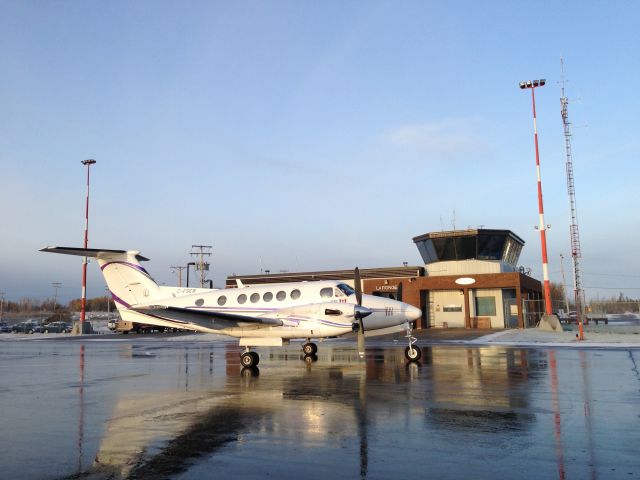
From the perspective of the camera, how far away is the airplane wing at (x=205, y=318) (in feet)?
60.1

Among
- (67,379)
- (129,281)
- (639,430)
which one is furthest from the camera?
(129,281)

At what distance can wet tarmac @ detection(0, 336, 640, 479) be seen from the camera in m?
6.26

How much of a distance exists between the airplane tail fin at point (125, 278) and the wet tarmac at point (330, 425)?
6.77 m

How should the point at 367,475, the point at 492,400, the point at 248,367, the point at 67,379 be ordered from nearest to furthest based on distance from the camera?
the point at 367,475 < the point at 492,400 < the point at 67,379 < the point at 248,367

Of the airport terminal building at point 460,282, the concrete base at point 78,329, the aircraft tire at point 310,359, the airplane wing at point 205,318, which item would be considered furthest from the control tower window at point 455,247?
the concrete base at point 78,329

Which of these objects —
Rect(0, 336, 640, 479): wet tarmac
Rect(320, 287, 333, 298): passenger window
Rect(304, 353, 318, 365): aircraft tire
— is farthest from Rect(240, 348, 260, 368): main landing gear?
Rect(320, 287, 333, 298): passenger window

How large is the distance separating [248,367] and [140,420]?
30.0ft

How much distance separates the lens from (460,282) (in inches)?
1818

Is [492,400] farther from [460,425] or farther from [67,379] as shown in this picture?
[67,379]

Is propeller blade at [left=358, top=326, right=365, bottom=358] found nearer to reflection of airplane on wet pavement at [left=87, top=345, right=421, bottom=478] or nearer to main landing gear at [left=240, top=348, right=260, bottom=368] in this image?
reflection of airplane on wet pavement at [left=87, top=345, right=421, bottom=478]

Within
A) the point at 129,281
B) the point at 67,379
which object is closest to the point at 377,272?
the point at 129,281

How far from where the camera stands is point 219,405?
35.6 ft

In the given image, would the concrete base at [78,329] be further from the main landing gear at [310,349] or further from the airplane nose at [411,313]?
the airplane nose at [411,313]

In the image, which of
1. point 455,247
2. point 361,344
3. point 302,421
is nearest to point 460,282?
point 455,247
